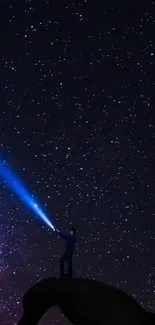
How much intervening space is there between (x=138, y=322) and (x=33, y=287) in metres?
3.41

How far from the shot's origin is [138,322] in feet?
28.5

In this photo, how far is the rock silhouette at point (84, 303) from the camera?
357 inches

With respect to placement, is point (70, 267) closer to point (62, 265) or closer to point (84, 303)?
point (62, 265)

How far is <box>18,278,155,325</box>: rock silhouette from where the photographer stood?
9.07 m

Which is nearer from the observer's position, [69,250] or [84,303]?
[84,303]

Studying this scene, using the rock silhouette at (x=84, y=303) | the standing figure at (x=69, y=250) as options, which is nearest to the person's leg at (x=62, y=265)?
the standing figure at (x=69, y=250)

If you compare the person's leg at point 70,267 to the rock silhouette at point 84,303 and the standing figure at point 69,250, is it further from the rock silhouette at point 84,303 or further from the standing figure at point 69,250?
the rock silhouette at point 84,303

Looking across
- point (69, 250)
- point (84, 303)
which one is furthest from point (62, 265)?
point (84, 303)

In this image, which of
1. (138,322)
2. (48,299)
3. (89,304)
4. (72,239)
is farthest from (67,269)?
(138,322)

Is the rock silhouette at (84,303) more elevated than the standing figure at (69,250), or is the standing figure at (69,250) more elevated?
the standing figure at (69,250)

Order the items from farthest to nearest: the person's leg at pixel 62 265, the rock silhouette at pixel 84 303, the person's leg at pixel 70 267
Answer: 1. the person's leg at pixel 62 265
2. the person's leg at pixel 70 267
3. the rock silhouette at pixel 84 303

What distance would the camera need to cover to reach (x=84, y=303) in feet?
32.4

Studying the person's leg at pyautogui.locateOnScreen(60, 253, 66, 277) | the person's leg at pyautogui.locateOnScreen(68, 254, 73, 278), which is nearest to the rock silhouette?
the person's leg at pyautogui.locateOnScreen(68, 254, 73, 278)

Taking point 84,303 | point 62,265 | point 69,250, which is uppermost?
point 69,250
